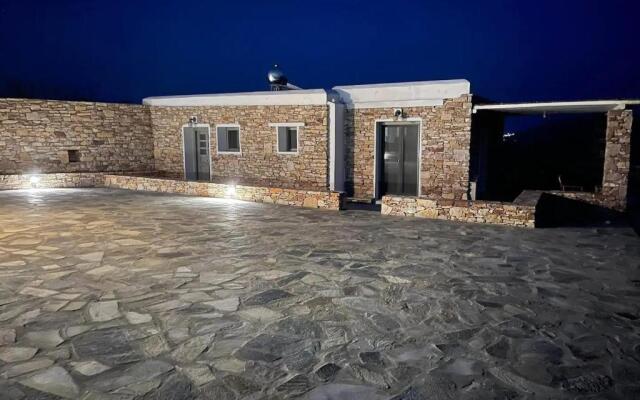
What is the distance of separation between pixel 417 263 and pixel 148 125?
1423 centimetres

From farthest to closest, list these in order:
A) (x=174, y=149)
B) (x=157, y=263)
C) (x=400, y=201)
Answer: (x=174, y=149) < (x=400, y=201) < (x=157, y=263)

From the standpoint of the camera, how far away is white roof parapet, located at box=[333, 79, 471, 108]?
11.0 metres

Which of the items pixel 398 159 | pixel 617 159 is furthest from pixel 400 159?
pixel 617 159

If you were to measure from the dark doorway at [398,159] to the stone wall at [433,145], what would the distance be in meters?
0.31

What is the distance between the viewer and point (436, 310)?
4.34 metres

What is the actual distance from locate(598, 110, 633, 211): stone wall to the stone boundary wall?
2994 millimetres

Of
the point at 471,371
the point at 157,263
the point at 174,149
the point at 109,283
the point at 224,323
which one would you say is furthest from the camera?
the point at 174,149

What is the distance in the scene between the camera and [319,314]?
167 inches

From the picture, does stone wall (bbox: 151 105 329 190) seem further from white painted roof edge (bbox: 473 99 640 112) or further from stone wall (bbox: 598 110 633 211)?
stone wall (bbox: 598 110 633 211)

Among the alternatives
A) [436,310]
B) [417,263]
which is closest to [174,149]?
[417,263]

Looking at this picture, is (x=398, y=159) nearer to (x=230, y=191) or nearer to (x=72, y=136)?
(x=230, y=191)

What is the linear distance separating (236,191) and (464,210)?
21.3ft

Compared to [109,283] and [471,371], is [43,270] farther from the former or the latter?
[471,371]

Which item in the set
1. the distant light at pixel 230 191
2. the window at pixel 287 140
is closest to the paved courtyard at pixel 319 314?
the distant light at pixel 230 191
